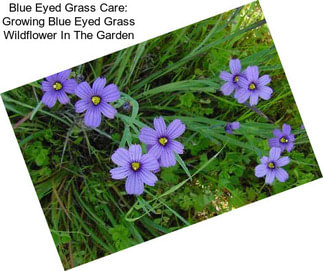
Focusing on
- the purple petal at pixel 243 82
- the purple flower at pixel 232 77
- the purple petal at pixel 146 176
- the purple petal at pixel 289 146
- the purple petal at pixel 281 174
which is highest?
the purple flower at pixel 232 77

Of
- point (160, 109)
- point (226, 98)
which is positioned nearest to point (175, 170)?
point (160, 109)

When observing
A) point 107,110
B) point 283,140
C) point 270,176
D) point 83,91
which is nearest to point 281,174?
point 270,176

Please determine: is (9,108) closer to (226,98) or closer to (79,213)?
(79,213)

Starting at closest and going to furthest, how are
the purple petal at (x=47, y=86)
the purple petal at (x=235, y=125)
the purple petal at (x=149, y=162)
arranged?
1. the purple petal at (x=149, y=162)
2. the purple petal at (x=47, y=86)
3. the purple petal at (x=235, y=125)

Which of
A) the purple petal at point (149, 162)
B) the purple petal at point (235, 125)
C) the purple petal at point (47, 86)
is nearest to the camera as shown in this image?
the purple petal at point (149, 162)

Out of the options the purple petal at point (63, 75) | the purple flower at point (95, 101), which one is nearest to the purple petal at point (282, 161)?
the purple flower at point (95, 101)

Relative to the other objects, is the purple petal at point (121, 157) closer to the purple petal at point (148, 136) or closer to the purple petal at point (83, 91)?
the purple petal at point (148, 136)

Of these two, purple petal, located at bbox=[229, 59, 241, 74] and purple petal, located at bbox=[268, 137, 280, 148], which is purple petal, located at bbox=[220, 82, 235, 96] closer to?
purple petal, located at bbox=[229, 59, 241, 74]

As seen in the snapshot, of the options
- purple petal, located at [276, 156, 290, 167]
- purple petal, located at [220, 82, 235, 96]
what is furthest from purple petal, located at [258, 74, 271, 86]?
purple petal, located at [276, 156, 290, 167]
